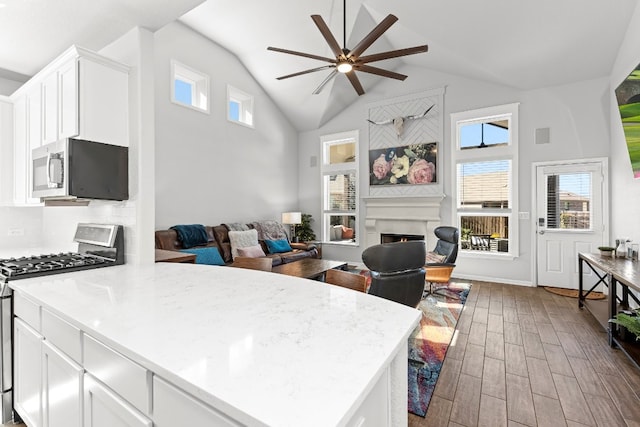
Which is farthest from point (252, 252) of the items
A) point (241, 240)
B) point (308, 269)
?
point (308, 269)

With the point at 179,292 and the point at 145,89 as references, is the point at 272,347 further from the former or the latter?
the point at 145,89

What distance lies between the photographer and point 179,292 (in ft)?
4.64

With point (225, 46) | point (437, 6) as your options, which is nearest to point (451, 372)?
point (437, 6)

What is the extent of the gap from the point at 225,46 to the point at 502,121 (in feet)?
17.1

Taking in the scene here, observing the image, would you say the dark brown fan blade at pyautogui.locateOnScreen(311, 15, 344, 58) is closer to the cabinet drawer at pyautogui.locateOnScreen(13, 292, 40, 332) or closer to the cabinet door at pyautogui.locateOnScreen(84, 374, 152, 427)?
the cabinet drawer at pyautogui.locateOnScreen(13, 292, 40, 332)

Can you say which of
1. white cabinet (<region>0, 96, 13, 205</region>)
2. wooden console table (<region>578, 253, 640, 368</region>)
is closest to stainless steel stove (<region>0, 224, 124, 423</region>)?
white cabinet (<region>0, 96, 13, 205</region>)

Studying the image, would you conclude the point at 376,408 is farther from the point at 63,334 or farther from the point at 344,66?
the point at 344,66

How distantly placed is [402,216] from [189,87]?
4.63 metres

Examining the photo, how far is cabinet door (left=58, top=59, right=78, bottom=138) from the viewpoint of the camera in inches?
75.5

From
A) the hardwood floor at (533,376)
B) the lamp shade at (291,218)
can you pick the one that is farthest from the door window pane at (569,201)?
the lamp shade at (291,218)

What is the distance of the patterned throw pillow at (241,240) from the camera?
526cm

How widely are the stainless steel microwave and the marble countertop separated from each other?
0.60m

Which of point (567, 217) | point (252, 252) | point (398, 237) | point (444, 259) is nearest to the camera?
point (444, 259)

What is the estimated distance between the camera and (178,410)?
2.47ft
